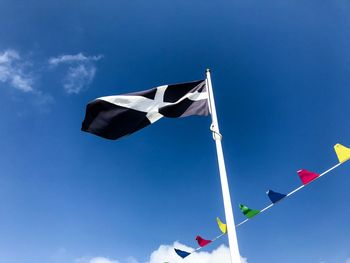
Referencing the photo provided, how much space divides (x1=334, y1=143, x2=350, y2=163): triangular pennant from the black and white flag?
3.09 meters

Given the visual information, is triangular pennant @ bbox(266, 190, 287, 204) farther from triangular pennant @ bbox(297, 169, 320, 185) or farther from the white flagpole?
the white flagpole

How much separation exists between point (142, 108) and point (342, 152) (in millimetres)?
4826

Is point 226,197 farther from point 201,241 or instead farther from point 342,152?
point 201,241

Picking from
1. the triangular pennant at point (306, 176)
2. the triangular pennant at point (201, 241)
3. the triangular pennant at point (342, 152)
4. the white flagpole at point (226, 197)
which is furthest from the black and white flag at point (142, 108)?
the triangular pennant at point (201, 241)

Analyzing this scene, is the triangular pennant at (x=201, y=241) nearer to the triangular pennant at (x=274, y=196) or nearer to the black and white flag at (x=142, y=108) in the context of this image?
the triangular pennant at (x=274, y=196)

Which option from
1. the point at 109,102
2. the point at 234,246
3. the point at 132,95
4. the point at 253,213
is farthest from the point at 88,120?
the point at 253,213

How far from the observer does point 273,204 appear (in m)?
6.86

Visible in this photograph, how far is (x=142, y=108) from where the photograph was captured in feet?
24.1

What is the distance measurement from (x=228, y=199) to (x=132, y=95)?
373cm

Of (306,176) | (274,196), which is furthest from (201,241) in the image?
(306,176)

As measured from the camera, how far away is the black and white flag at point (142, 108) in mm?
7035

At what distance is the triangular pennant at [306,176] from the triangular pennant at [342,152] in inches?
26.2

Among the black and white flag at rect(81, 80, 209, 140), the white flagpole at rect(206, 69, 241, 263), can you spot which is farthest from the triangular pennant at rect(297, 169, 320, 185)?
the black and white flag at rect(81, 80, 209, 140)

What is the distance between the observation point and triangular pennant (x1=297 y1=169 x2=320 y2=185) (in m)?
6.71
